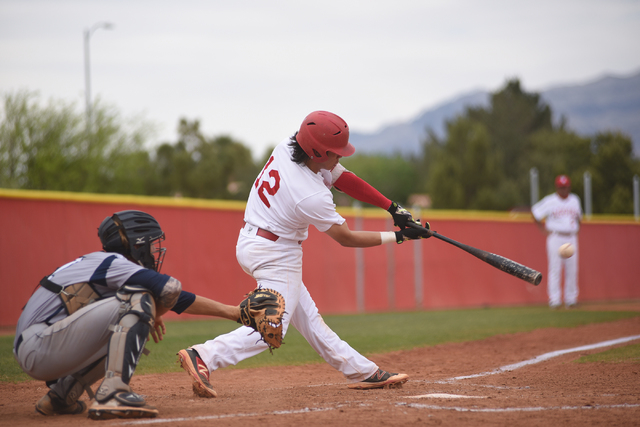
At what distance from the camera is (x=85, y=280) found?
11.3 ft

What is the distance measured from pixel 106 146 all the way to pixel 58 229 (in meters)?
17.3

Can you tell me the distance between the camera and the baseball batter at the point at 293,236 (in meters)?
4.19

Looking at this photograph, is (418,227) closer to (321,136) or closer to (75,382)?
(321,136)

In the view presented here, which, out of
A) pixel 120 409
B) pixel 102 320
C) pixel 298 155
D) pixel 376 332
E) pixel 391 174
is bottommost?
pixel 376 332

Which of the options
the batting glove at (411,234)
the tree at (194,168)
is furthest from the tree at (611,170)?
the batting glove at (411,234)

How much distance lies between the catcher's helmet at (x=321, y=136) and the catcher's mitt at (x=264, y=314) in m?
1.05

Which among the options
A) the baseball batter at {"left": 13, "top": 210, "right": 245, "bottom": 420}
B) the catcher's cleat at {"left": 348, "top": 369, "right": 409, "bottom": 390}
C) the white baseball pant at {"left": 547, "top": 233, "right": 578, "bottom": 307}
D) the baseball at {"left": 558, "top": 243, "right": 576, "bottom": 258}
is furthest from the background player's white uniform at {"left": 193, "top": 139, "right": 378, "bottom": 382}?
the white baseball pant at {"left": 547, "top": 233, "right": 578, "bottom": 307}

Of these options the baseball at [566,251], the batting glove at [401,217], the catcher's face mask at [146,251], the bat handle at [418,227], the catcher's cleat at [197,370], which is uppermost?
the batting glove at [401,217]

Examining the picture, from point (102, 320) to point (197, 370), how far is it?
92cm

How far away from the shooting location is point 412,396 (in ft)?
13.2

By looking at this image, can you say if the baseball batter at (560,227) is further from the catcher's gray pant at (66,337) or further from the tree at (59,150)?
the tree at (59,150)

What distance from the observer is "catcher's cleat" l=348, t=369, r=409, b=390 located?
14.8 feet

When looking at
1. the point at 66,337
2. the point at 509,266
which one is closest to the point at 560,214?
the point at 509,266

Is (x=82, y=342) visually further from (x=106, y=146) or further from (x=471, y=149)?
(x=471, y=149)
